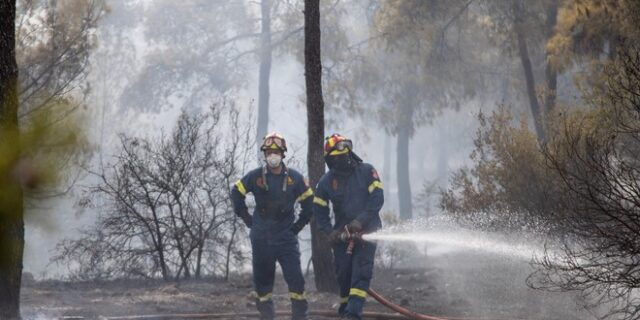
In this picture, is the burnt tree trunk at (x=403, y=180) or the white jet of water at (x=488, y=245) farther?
the burnt tree trunk at (x=403, y=180)

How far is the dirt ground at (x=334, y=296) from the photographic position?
10086 millimetres

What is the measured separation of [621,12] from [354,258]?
22.7ft

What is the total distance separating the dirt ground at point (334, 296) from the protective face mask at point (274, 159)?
226cm

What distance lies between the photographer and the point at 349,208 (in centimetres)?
891

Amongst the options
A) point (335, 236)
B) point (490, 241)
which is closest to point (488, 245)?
point (490, 241)

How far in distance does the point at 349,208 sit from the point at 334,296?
7.85ft

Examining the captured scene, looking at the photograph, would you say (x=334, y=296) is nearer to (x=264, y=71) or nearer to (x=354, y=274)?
(x=354, y=274)

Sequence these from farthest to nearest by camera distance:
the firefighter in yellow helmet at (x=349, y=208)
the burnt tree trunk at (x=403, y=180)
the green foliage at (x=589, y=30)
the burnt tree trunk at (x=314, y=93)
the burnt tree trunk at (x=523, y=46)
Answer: the burnt tree trunk at (x=403, y=180) < the burnt tree trunk at (x=523, y=46) < the green foliage at (x=589, y=30) < the burnt tree trunk at (x=314, y=93) < the firefighter in yellow helmet at (x=349, y=208)

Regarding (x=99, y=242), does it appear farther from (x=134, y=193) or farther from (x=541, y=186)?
(x=541, y=186)

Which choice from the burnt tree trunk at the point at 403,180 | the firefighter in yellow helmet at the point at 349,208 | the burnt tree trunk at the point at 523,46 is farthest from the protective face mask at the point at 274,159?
the burnt tree trunk at the point at 403,180

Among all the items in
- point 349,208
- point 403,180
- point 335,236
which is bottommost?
point 335,236

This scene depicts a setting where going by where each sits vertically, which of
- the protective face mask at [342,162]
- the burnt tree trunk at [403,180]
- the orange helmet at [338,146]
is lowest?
the protective face mask at [342,162]

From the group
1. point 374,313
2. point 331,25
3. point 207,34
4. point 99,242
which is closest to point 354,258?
point 374,313

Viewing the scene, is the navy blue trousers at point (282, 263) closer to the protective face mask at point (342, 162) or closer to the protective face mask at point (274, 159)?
the protective face mask at point (274, 159)
